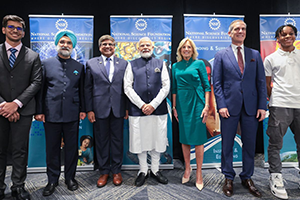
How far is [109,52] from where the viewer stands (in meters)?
2.47

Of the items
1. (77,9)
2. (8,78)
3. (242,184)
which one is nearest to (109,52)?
(8,78)

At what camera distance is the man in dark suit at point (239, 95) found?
7.04ft

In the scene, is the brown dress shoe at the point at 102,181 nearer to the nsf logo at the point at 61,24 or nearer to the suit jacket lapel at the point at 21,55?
the suit jacket lapel at the point at 21,55

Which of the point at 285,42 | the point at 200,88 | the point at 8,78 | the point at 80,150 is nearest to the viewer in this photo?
the point at 8,78

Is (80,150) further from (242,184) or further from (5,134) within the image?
(242,184)

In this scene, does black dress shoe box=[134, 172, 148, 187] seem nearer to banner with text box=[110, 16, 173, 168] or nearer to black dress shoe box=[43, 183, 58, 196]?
banner with text box=[110, 16, 173, 168]

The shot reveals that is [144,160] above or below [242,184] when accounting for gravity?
above

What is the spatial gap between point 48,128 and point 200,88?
2.06 metres

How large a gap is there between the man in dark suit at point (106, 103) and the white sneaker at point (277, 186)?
1.94 meters

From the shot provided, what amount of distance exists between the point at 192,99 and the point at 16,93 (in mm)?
2139

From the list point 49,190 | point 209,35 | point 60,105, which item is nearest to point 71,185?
point 49,190

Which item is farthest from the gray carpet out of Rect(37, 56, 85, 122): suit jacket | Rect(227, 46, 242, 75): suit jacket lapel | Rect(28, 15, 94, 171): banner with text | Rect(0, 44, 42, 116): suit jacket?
Rect(227, 46, 242, 75): suit jacket lapel

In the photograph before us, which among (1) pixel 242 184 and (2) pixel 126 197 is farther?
(1) pixel 242 184

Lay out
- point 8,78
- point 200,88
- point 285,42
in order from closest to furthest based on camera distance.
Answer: point 8,78 → point 285,42 → point 200,88
